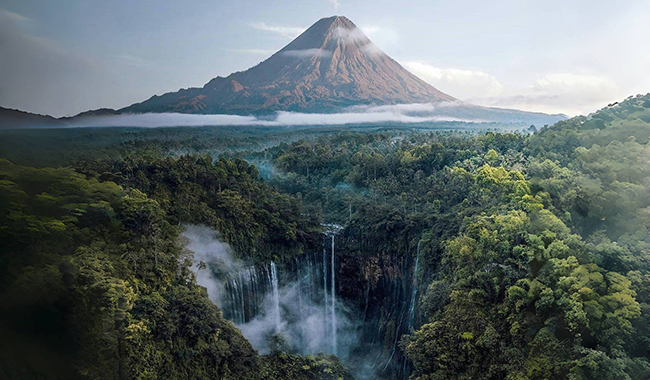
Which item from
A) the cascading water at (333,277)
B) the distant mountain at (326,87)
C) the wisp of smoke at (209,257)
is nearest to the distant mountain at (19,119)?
the wisp of smoke at (209,257)

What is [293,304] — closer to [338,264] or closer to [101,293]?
[338,264]

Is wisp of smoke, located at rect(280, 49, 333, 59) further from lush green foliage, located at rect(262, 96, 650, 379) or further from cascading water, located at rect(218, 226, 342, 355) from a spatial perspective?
cascading water, located at rect(218, 226, 342, 355)

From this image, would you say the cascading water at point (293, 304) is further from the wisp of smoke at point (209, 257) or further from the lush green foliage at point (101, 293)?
the lush green foliage at point (101, 293)

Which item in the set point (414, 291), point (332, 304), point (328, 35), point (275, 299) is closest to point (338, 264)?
point (332, 304)

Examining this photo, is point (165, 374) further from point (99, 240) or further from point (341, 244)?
point (341, 244)

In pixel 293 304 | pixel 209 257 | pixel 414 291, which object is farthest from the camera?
pixel 293 304
